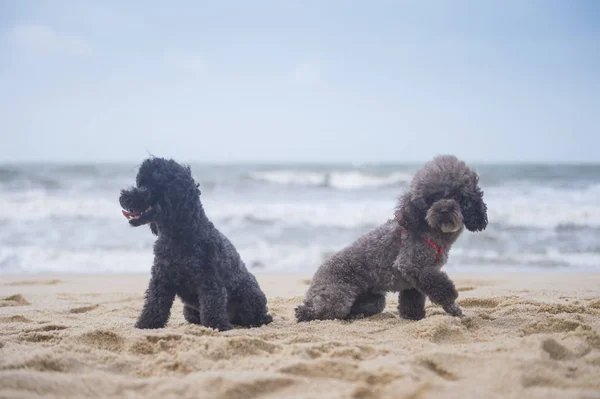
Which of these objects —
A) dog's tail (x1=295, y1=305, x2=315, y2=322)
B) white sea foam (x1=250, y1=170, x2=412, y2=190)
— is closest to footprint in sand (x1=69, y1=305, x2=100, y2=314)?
dog's tail (x1=295, y1=305, x2=315, y2=322)

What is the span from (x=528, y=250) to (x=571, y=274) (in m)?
2.99

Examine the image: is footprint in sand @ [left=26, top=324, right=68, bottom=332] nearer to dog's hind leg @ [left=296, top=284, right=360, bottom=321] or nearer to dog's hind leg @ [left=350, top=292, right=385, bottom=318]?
dog's hind leg @ [left=296, top=284, right=360, bottom=321]

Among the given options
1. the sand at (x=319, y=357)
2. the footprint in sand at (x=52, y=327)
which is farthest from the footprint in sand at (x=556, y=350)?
the footprint in sand at (x=52, y=327)

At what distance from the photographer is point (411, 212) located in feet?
15.4

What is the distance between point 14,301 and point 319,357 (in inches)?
189

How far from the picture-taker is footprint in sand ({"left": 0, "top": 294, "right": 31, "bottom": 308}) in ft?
21.1

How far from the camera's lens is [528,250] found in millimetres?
11891

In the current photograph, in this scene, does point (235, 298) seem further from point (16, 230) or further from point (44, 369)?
point (16, 230)

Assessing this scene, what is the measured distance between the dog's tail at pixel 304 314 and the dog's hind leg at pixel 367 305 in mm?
410

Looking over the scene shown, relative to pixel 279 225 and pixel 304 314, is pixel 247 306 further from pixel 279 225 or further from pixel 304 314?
pixel 279 225

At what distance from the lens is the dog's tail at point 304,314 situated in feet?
16.4

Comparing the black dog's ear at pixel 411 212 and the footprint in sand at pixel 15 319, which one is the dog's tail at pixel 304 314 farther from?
the footprint in sand at pixel 15 319

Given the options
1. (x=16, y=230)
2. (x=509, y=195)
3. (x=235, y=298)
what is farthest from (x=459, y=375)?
(x=509, y=195)

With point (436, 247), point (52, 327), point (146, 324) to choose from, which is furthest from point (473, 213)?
point (52, 327)
